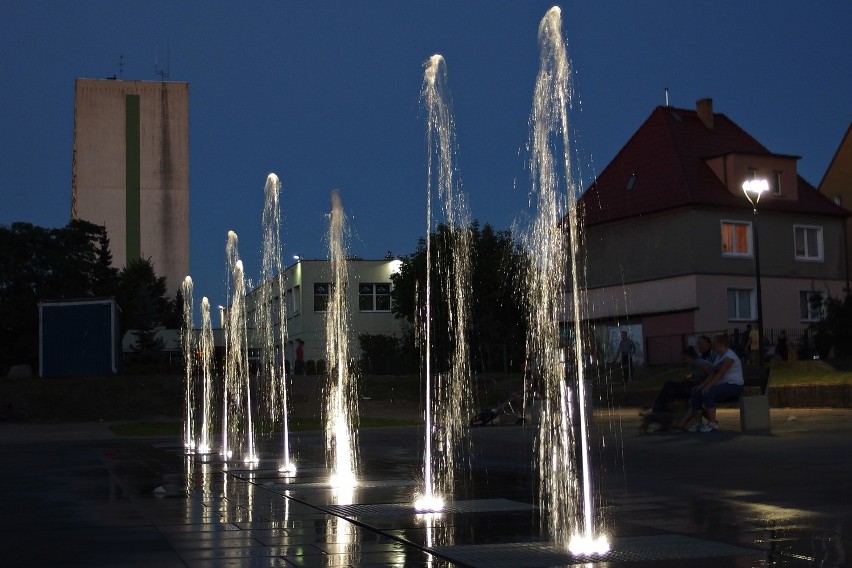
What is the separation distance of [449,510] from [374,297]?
7292 centimetres

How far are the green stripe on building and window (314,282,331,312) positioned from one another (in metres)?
47.0

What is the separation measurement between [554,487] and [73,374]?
41.1 meters

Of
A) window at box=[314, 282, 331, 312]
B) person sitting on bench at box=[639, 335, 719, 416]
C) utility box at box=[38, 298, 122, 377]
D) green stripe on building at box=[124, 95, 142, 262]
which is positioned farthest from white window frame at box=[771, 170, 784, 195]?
green stripe on building at box=[124, 95, 142, 262]

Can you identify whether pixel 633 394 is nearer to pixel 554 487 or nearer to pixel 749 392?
pixel 749 392

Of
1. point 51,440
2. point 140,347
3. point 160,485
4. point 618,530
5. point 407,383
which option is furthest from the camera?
point 140,347

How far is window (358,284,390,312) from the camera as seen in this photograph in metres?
83.1

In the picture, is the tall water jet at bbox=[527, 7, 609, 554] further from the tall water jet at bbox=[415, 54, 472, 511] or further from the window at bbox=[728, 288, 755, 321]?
the window at bbox=[728, 288, 755, 321]

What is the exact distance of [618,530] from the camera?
8727mm

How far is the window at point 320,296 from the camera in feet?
269

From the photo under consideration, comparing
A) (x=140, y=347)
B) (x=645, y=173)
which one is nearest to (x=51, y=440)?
(x=645, y=173)

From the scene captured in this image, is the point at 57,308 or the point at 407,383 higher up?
the point at 57,308

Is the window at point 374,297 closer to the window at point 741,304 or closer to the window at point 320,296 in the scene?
the window at point 320,296

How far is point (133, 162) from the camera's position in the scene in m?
123

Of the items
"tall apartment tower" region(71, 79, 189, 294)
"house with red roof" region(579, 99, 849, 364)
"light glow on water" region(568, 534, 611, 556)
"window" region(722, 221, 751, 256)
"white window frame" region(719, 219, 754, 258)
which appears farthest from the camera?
"tall apartment tower" region(71, 79, 189, 294)
